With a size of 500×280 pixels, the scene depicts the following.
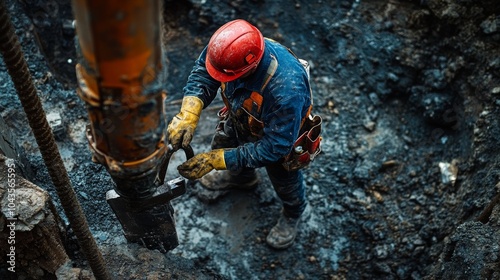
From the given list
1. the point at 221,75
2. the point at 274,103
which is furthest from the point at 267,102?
the point at 221,75

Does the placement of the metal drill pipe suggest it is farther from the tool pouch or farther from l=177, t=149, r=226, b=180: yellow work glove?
the tool pouch

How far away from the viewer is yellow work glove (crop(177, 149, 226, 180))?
338cm

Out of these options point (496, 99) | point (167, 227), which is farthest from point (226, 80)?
point (496, 99)

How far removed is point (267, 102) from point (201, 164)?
0.64 meters

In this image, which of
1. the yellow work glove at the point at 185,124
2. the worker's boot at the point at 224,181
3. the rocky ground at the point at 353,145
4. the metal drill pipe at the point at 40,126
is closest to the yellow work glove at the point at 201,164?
the yellow work glove at the point at 185,124

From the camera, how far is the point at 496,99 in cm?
433

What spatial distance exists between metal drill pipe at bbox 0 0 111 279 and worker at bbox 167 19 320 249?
926 millimetres

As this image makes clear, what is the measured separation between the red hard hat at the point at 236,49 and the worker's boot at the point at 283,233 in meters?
1.75

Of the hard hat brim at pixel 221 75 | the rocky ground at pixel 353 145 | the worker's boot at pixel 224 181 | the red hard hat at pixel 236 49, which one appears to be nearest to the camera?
the red hard hat at pixel 236 49

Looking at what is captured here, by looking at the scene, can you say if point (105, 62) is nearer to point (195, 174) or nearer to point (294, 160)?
point (195, 174)

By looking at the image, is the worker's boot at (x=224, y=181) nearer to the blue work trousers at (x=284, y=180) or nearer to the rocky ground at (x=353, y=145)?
the rocky ground at (x=353, y=145)

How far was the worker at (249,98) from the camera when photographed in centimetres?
307

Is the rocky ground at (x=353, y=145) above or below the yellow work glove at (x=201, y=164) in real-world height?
below

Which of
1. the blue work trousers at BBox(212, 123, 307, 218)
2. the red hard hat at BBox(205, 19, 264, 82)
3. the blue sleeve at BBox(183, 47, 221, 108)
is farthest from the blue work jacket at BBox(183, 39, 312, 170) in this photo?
the blue work trousers at BBox(212, 123, 307, 218)
